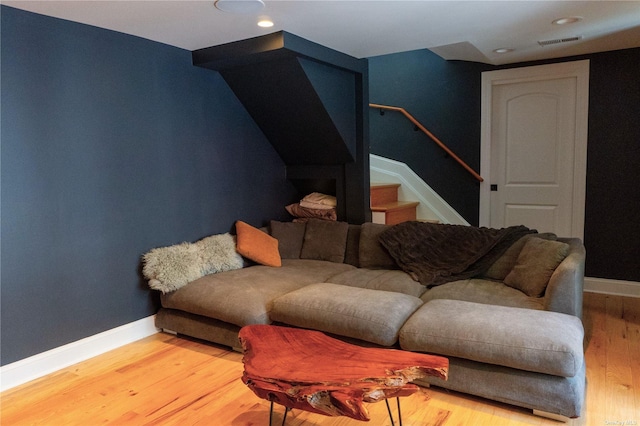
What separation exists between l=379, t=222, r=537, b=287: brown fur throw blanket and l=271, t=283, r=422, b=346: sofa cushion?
19.9 inches

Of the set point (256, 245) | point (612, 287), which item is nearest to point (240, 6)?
point (256, 245)

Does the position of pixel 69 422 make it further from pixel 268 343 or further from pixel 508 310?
pixel 508 310

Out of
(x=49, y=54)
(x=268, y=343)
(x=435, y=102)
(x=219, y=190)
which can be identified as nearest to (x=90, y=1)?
(x=49, y=54)

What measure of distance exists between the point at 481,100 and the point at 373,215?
1.62 m

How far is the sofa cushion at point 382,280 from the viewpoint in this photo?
10.5ft

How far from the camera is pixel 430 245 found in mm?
3574

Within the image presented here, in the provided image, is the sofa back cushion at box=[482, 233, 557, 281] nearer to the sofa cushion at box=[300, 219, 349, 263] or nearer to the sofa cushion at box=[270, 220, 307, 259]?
the sofa cushion at box=[300, 219, 349, 263]

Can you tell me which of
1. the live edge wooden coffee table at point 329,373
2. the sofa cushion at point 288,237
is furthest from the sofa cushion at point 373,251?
the live edge wooden coffee table at point 329,373

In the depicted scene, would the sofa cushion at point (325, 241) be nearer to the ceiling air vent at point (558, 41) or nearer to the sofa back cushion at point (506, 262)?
the sofa back cushion at point (506, 262)

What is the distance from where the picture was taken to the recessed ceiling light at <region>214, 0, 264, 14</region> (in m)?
2.60

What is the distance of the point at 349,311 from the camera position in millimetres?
2744

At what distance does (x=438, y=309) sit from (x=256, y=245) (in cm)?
180

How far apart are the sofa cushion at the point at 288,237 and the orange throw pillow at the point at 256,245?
0.14 meters

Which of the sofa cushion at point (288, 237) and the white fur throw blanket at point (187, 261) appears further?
the sofa cushion at point (288, 237)
